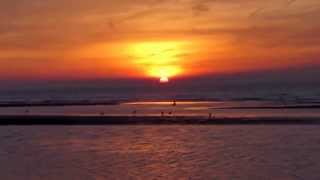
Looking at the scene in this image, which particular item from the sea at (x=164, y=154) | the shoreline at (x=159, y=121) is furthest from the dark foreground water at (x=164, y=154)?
the shoreline at (x=159, y=121)

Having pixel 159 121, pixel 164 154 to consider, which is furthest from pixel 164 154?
pixel 159 121

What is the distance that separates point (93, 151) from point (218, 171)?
776 cm

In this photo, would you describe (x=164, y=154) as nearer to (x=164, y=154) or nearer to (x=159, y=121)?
(x=164, y=154)

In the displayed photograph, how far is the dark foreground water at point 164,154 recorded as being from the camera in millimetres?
18906

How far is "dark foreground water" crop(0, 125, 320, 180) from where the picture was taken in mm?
18906

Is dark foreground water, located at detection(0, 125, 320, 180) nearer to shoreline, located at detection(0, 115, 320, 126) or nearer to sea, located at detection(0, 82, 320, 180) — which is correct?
sea, located at detection(0, 82, 320, 180)

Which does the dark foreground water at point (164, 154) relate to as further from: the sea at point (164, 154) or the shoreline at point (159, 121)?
the shoreline at point (159, 121)

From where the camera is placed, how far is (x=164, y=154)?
23.7 metres

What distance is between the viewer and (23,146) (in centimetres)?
2716

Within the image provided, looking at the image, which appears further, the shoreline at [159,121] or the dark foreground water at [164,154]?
the shoreline at [159,121]

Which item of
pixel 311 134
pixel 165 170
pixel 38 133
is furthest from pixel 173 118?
pixel 165 170

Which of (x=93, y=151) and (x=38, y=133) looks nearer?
(x=93, y=151)

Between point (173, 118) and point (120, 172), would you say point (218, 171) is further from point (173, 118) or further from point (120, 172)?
point (173, 118)

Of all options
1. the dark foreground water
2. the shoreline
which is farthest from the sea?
the shoreline
